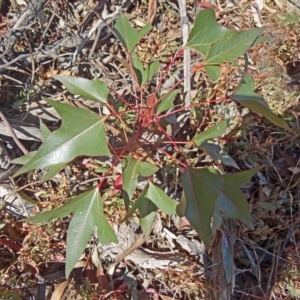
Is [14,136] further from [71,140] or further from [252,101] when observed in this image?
[252,101]

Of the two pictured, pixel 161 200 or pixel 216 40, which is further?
pixel 161 200

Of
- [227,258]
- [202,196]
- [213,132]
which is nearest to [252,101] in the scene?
[213,132]

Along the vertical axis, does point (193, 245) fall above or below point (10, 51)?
below

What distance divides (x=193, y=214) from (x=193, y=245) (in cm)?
54

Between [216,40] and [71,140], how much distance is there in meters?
0.47

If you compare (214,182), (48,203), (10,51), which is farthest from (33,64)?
(214,182)

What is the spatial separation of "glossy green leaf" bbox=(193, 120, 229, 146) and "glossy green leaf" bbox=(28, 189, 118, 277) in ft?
1.02

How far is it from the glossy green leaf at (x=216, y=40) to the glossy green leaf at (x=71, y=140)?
0.35 meters

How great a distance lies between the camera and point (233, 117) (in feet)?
5.29

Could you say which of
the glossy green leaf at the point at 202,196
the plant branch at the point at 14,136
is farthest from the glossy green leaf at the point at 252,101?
the plant branch at the point at 14,136

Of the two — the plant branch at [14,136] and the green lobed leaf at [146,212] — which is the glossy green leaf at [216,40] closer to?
the green lobed leaf at [146,212]

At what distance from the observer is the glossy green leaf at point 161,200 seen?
1.30 m

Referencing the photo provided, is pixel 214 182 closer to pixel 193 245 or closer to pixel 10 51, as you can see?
pixel 193 245

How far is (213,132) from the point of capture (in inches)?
46.9
